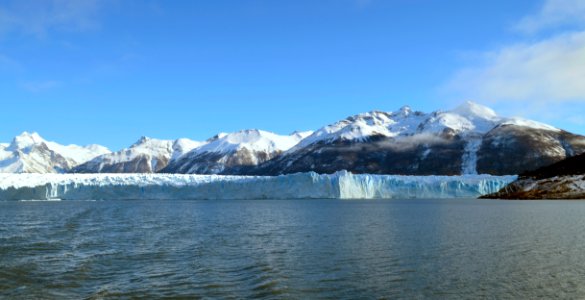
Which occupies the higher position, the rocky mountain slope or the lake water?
the rocky mountain slope

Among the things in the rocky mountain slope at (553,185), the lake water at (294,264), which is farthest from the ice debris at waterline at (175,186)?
the lake water at (294,264)

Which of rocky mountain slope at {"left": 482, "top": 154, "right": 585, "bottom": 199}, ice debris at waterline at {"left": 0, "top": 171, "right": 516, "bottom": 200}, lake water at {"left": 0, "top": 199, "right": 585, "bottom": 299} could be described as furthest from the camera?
rocky mountain slope at {"left": 482, "top": 154, "right": 585, "bottom": 199}

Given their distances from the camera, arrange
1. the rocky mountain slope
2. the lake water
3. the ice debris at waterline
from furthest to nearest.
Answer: the rocky mountain slope
the ice debris at waterline
the lake water

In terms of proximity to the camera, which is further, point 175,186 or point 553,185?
point 553,185

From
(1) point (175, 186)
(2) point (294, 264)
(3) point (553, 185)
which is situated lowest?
(2) point (294, 264)

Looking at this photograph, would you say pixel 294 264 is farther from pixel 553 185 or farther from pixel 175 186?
pixel 553 185

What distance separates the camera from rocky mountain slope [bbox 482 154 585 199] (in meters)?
99.2

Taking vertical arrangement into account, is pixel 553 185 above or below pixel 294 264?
above

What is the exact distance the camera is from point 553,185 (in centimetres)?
10425

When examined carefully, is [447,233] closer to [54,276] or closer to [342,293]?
[342,293]

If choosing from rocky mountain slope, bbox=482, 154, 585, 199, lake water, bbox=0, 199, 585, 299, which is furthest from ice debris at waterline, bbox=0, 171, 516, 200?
lake water, bbox=0, 199, 585, 299

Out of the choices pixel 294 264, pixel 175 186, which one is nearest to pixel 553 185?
pixel 175 186

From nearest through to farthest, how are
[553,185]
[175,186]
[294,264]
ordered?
[294,264] < [175,186] < [553,185]

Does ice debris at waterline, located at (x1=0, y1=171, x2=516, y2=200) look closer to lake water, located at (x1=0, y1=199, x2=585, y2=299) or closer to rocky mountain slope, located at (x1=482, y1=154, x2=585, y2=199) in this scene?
rocky mountain slope, located at (x1=482, y1=154, x2=585, y2=199)
